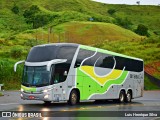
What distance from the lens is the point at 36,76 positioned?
947 inches

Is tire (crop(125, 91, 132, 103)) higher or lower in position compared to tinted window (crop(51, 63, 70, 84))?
lower

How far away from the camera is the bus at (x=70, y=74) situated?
2379 cm

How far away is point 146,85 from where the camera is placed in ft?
186

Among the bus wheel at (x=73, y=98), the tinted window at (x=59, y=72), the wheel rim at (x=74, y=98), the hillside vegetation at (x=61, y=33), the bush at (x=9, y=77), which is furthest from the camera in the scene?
the hillside vegetation at (x=61, y=33)

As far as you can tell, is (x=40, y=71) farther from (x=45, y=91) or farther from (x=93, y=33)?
(x=93, y=33)

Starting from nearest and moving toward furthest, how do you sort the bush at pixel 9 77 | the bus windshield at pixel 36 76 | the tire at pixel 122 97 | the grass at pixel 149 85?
the bus windshield at pixel 36 76 → the tire at pixel 122 97 → the bush at pixel 9 77 → the grass at pixel 149 85

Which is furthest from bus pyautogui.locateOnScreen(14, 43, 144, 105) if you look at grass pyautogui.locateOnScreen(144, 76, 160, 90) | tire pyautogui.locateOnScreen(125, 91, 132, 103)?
grass pyautogui.locateOnScreen(144, 76, 160, 90)

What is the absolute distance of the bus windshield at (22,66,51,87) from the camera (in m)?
23.8

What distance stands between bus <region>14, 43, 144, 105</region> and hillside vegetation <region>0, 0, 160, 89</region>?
22.9 meters

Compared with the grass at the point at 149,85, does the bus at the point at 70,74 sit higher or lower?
higher

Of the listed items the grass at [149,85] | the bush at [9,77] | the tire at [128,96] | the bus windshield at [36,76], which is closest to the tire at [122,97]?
the tire at [128,96]

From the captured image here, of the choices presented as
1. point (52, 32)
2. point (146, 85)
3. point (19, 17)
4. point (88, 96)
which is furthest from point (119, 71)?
point (19, 17)

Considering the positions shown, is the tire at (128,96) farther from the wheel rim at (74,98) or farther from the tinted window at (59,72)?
the tinted window at (59,72)

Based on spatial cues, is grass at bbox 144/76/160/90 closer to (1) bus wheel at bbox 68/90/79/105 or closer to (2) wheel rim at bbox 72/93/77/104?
(1) bus wheel at bbox 68/90/79/105
